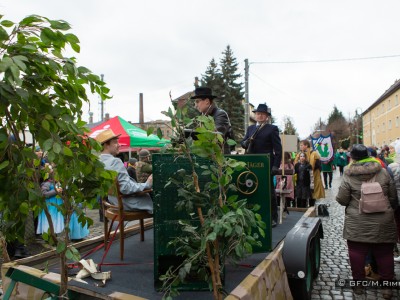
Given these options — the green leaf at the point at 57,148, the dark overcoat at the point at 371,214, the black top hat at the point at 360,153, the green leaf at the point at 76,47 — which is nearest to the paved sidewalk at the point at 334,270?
the dark overcoat at the point at 371,214

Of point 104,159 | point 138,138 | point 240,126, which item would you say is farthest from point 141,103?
Result: point 104,159

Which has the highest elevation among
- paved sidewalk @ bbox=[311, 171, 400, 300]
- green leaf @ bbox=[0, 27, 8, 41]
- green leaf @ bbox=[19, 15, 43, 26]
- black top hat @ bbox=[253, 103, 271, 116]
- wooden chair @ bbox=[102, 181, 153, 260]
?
black top hat @ bbox=[253, 103, 271, 116]

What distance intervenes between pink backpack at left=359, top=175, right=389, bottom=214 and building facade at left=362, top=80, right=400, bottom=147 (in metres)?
49.9

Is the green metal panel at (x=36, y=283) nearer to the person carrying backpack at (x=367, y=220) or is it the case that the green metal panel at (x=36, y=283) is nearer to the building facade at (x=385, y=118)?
the person carrying backpack at (x=367, y=220)

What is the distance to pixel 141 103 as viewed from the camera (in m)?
39.0

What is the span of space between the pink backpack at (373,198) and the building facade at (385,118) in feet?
164

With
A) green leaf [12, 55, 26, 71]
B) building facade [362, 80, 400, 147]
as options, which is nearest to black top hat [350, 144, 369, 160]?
green leaf [12, 55, 26, 71]

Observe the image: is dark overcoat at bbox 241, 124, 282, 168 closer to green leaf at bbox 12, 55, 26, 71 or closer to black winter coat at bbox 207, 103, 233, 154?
black winter coat at bbox 207, 103, 233, 154

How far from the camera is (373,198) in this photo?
156 inches

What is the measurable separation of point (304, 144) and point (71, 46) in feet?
29.2

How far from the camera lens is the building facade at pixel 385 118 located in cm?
5233

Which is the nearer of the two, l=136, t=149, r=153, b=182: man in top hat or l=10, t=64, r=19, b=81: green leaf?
l=10, t=64, r=19, b=81: green leaf

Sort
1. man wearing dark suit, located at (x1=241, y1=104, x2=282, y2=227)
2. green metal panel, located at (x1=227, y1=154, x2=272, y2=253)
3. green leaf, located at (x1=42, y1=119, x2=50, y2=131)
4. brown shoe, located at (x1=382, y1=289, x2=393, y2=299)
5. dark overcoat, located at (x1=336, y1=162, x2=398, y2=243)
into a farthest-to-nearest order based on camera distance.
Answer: man wearing dark suit, located at (x1=241, y1=104, x2=282, y2=227) → dark overcoat, located at (x1=336, y1=162, x2=398, y2=243) → brown shoe, located at (x1=382, y1=289, x2=393, y2=299) → green metal panel, located at (x1=227, y1=154, x2=272, y2=253) → green leaf, located at (x1=42, y1=119, x2=50, y2=131)

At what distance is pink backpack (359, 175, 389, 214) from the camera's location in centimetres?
394
